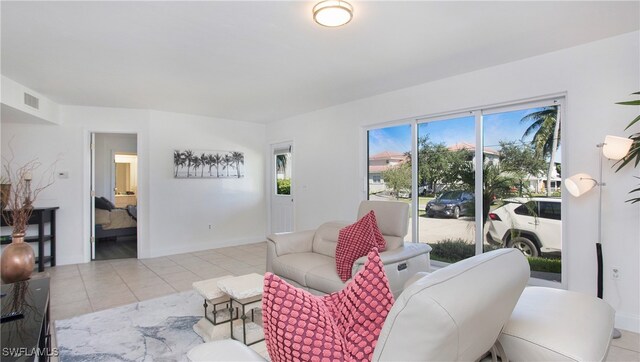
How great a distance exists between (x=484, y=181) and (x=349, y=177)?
75.5 inches

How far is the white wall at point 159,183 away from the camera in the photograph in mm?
4938

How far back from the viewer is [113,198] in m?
8.05

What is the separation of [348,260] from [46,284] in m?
2.28

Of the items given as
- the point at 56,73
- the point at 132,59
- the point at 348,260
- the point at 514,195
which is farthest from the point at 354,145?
the point at 56,73

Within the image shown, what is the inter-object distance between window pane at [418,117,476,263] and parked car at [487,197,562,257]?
263 mm

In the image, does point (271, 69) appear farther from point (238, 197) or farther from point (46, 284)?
point (238, 197)

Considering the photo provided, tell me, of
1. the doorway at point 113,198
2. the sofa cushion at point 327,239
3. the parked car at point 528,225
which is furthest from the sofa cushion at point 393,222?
the doorway at point 113,198

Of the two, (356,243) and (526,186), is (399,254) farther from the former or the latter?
(526,186)

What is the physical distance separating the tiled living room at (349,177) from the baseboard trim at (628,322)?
2cm

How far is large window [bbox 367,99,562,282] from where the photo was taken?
3.25 meters

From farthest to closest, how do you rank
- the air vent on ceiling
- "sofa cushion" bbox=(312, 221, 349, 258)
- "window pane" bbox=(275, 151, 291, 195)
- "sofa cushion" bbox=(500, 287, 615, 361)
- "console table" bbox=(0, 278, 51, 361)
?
1. "window pane" bbox=(275, 151, 291, 195)
2. the air vent on ceiling
3. "sofa cushion" bbox=(312, 221, 349, 258)
4. "console table" bbox=(0, 278, 51, 361)
5. "sofa cushion" bbox=(500, 287, 615, 361)

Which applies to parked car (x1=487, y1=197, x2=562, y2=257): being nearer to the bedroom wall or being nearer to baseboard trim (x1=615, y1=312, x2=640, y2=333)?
baseboard trim (x1=615, y1=312, x2=640, y2=333)

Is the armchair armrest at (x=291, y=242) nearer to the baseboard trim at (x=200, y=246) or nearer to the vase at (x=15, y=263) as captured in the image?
the vase at (x=15, y=263)

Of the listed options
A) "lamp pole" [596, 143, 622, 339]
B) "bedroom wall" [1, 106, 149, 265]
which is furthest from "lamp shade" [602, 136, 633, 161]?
"bedroom wall" [1, 106, 149, 265]
